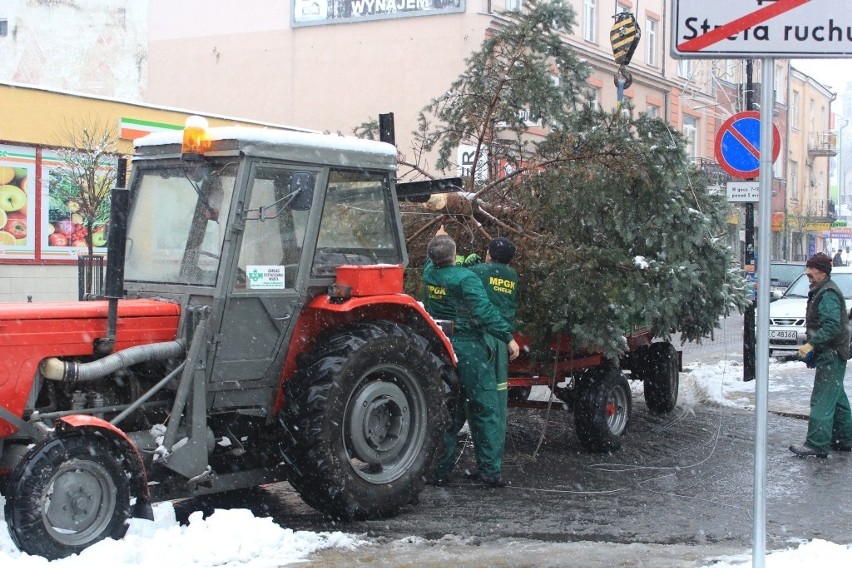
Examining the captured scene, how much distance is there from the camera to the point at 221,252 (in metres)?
5.82

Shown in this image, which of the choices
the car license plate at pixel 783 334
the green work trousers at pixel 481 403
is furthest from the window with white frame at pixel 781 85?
the green work trousers at pixel 481 403

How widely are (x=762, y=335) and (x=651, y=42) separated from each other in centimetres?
3427

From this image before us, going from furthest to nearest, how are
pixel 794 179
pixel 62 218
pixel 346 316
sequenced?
pixel 794 179
pixel 62 218
pixel 346 316

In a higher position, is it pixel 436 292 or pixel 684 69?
pixel 684 69

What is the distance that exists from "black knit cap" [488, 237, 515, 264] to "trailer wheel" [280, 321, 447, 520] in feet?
4.10

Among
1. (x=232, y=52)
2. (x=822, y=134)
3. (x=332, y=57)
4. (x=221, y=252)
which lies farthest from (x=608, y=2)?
(x=221, y=252)

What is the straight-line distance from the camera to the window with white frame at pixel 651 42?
119ft

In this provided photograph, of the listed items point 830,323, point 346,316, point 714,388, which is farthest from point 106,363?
point 714,388

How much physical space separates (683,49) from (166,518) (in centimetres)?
365

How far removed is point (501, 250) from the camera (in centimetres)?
765

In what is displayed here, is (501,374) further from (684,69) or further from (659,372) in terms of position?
(684,69)

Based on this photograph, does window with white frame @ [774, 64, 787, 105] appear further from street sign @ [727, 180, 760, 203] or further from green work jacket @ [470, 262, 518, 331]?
green work jacket @ [470, 262, 518, 331]

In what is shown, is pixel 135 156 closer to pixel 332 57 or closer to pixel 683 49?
pixel 683 49

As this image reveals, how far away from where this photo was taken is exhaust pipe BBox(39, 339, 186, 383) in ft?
17.3
